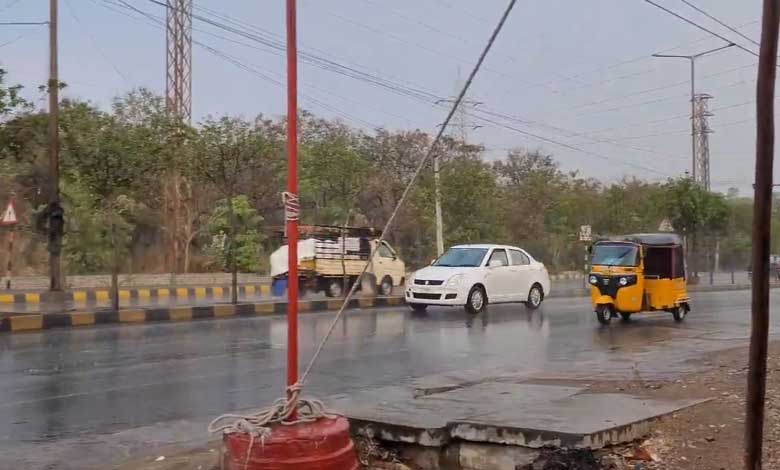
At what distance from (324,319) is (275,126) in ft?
69.2

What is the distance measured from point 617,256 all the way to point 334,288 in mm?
10495

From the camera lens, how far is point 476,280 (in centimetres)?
2025

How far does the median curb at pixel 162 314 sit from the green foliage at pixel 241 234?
47.1 ft

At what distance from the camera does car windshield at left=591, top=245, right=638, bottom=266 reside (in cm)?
1723

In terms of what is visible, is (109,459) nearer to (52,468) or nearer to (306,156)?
(52,468)

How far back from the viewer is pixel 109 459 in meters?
6.74

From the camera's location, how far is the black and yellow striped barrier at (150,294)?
25172 millimetres

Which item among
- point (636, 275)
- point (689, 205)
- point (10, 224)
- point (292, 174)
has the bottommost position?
point (636, 275)

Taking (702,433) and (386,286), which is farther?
(386,286)

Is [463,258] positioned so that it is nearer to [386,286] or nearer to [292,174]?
[386,286]

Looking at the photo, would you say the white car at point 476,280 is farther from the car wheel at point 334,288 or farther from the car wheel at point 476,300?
the car wheel at point 334,288

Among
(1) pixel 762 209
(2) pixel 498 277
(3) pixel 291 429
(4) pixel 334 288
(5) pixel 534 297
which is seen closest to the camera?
(1) pixel 762 209

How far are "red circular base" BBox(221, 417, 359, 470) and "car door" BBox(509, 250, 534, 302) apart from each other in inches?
647

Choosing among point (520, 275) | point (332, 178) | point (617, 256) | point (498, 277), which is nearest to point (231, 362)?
point (617, 256)
